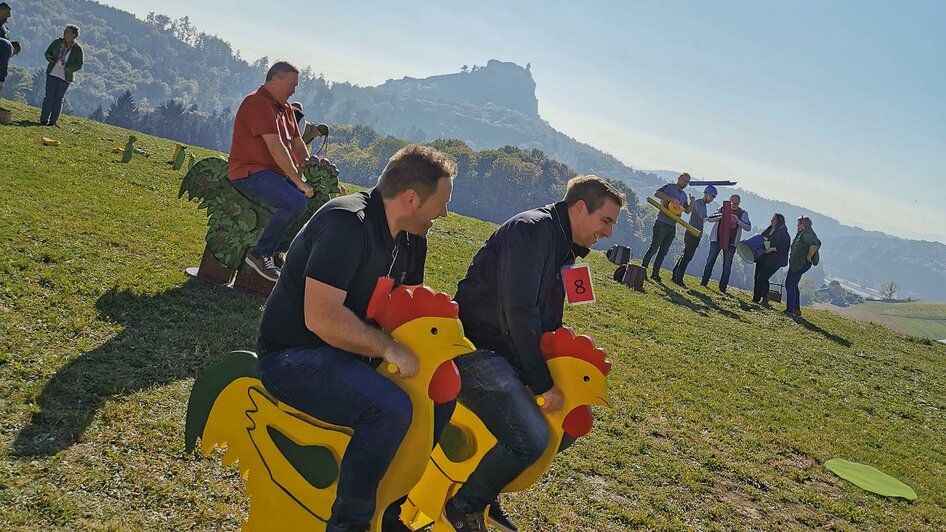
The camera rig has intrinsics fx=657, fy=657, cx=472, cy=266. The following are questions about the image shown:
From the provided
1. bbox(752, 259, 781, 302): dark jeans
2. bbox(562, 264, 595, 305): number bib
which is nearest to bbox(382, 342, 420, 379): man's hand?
bbox(562, 264, 595, 305): number bib

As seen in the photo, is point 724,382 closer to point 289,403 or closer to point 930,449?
point 930,449

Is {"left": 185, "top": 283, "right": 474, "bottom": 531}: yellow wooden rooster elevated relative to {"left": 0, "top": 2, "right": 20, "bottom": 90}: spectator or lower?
lower

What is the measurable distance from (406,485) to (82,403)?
274 centimetres

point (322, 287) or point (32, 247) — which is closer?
point (322, 287)

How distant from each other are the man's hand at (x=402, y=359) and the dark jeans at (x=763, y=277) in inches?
660

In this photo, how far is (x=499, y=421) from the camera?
3.80 m

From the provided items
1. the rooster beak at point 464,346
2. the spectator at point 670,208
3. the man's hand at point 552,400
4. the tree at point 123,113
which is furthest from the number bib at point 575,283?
the tree at point 123,113

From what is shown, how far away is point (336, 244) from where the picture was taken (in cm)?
306

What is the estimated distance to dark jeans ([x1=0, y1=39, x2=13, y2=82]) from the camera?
14.5 metres

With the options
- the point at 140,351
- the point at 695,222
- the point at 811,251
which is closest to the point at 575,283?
the point at 140,351

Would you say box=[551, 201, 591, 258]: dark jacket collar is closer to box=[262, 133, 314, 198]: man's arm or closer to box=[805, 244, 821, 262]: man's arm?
box=[262, 133, 314, 198]: man's arm

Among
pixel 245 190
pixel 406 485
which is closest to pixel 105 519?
pixel 406 485

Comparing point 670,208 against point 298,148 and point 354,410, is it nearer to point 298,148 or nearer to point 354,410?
point 298,148

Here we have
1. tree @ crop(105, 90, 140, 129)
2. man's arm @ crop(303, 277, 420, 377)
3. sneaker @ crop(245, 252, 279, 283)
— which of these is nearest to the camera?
man's arm @ crop(303, 277, 420, 377)
